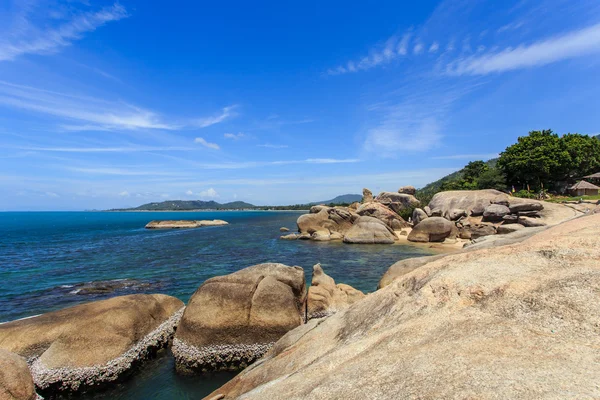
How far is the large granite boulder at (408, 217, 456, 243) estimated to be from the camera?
1300 inches

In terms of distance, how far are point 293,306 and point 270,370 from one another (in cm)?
549

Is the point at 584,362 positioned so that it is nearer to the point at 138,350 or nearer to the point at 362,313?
the point at 362,313

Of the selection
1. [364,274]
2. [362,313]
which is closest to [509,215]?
[364,274]

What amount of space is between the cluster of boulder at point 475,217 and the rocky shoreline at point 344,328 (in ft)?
75.6

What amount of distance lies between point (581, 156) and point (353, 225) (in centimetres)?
4073

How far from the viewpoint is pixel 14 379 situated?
6898mm

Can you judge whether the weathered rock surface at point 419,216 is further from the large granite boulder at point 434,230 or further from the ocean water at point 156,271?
the ocean water at point 156,271

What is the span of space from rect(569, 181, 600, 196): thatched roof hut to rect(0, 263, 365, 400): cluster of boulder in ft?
163

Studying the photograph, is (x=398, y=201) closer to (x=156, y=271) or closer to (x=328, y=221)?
(x=328, y=221)

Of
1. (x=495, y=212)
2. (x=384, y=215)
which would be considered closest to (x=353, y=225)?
(x=384, y=215)

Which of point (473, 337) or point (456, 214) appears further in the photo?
point (456, 214)

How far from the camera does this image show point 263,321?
1035 cm

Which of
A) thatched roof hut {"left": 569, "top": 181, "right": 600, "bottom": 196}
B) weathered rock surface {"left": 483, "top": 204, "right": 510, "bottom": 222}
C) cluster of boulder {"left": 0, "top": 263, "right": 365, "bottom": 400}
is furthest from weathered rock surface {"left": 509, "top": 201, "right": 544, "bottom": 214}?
cluster of boulder {"left": 0, "top": 263, "right": 365, "bottom": 400}

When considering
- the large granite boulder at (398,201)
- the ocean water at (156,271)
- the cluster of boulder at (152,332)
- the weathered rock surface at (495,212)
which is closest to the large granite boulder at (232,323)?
the cluster of boulder at (152,332)
